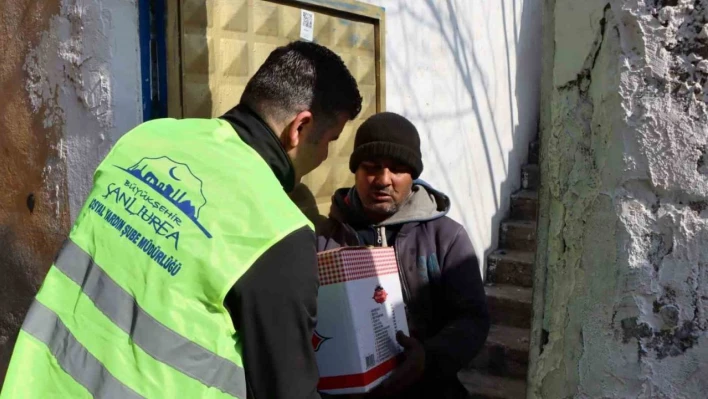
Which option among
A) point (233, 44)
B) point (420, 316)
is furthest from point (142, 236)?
point (233, 44)

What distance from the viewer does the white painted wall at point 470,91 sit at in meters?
3.64

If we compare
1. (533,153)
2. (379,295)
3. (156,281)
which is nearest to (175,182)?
(156,281)

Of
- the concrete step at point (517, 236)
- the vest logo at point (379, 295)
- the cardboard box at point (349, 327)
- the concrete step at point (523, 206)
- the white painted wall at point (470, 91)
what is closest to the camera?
the cardboard box at point (349, 327)

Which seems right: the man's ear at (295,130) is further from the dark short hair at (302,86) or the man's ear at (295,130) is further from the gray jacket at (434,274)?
the gray jacket at (434,274)

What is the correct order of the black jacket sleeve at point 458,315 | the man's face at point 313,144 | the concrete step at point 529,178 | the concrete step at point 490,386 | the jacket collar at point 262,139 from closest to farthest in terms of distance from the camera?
1. the jacket collar at point 262,139
2. the man's face at point 313,144
3. the black jacket sleeve at point 458,315
4. the concrete step at point 490,386
5. the concrete step at point 529,178

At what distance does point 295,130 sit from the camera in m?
1.58

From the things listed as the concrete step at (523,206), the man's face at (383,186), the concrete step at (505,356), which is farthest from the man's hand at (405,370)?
the concrete step at (523,206)

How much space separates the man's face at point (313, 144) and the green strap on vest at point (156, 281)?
286mm

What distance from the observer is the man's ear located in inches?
62.2

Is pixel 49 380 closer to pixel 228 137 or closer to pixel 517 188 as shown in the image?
pixel 228 137

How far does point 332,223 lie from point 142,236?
1.16 metres

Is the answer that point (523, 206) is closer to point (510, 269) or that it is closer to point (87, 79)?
point (510, 269)

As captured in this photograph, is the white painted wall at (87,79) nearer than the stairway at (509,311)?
Yes

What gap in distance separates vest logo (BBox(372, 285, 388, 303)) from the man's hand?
12 cm
